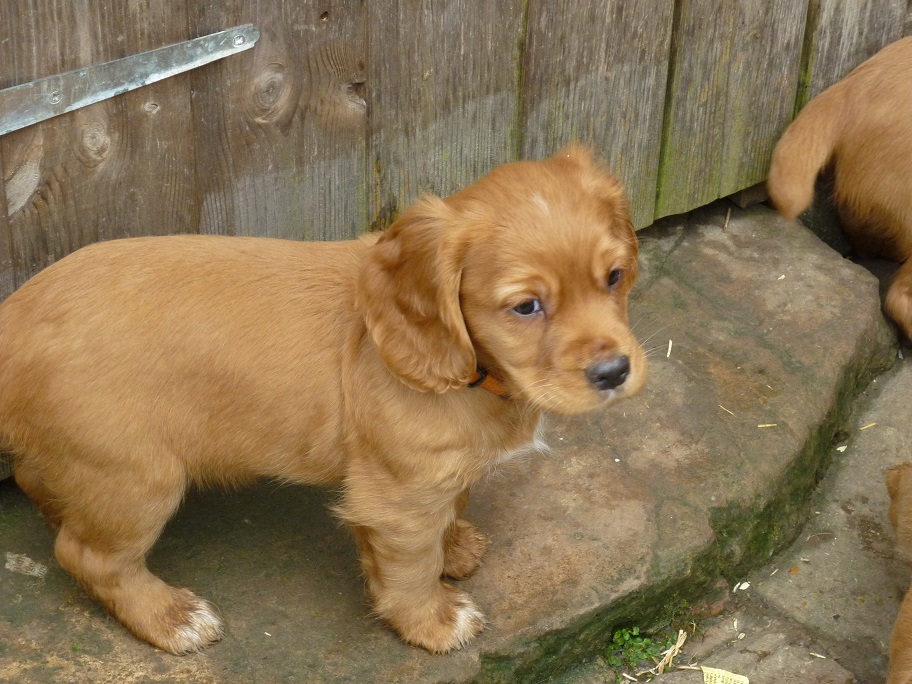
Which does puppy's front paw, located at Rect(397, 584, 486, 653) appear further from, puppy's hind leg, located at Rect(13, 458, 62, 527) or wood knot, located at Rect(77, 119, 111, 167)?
wood knot, located at Rect(77, 119, 111, 167)

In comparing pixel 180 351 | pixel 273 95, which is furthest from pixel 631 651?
pixel 273 95

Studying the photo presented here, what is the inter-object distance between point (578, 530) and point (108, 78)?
6.86ft

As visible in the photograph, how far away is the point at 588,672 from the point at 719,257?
2.29 metres

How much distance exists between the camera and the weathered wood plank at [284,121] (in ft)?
12.0

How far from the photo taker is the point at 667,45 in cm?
485

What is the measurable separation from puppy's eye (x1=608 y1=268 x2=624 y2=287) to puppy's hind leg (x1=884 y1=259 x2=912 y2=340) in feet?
8.65

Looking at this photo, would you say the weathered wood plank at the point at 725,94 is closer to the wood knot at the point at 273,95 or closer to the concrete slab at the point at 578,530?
the concrete slab at the point at 578,530

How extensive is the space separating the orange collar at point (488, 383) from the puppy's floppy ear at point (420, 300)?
97mm

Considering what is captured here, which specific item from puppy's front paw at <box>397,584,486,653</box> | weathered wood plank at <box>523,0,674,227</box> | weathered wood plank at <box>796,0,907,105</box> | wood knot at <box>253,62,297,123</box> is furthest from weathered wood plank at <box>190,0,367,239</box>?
weathered wood plank at <box>796,0,907,105</box>

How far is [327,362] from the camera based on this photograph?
10.5ft

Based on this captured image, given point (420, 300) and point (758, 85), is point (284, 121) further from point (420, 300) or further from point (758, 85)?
point (758, 85)

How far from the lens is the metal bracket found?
3.23 meters

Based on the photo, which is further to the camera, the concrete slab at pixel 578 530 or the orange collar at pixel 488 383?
the concrete slab at pixel 578 530

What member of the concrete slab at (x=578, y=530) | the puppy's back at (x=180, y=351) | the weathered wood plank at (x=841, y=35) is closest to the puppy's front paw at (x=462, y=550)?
the concrete slab at (x=578, y=530)
